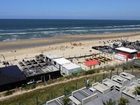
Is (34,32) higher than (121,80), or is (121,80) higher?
(121,80)

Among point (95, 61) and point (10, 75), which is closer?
point (10, 75)

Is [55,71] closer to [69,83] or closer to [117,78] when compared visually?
[69,83]

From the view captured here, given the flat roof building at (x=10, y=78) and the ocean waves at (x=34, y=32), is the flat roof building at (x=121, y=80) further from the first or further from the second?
the ocean waves at (x=34, y=32)

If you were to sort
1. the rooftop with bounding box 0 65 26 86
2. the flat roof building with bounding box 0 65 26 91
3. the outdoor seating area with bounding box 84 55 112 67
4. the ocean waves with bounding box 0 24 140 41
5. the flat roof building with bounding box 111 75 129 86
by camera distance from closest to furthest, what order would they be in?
1. the flat roof building with bounding box 111 75 129 86
2. the flat roof building with bounding box 0 65 26 91
3. the rooftop with bounding box 0 65 26 86
4. the outdoor seating area with bounding box 84 55 112 67
5. the ocean waves with bounding box 0 24 140 41

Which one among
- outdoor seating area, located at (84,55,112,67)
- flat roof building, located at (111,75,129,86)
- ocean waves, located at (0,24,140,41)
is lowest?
ocean waves, located at (0,24,140,41)

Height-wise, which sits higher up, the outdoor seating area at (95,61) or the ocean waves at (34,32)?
the outdoor seating area at (95,61)

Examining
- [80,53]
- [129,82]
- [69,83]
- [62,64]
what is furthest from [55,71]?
[80,53]

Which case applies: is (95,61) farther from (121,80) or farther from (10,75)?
(10,75)

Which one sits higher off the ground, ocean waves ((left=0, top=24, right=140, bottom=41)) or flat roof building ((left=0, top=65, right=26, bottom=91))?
flat roof building ((left=0, top=65, right=26, bottom=91))

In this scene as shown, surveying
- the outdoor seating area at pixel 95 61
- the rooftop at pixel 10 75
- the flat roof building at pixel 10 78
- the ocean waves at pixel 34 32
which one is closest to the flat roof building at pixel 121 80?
the flat roof building at pixel 10 78

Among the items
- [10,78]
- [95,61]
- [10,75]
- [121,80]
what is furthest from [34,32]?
Result: [121,80]

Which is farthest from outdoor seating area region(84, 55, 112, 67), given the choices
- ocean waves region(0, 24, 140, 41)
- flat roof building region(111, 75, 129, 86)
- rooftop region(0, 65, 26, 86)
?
ocean waves region(0, 24, 140, 41)

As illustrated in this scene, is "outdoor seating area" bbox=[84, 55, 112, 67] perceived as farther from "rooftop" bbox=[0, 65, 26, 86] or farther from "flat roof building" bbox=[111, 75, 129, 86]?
"flat roof building" bbox=[111, 75, 129, 86]

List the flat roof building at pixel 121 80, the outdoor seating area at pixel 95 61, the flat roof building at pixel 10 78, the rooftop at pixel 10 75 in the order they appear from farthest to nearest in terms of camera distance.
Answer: the outdoor seating area at pixel 95 61 < the rooftop at pixel 10 75 < the flat roof building at pixel 10 78 < the flat roof building at pixel 121 80
